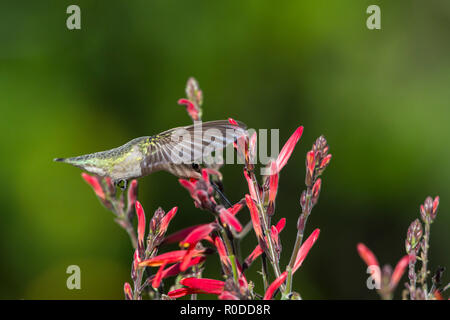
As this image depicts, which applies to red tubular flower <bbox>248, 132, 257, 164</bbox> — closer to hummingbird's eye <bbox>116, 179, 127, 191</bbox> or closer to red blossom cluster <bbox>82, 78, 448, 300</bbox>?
red blossom cluster <bbox>82, 78, 448, 300</bbox>

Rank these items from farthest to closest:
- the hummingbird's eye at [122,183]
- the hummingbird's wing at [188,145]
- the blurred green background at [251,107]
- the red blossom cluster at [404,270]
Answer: the blurred green background at [251,107] → the hummingbird's eye at [122,183] → the hummingbird's wing at [188,145] → the red blossom cluster at [404,270]

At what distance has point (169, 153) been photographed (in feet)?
4.49

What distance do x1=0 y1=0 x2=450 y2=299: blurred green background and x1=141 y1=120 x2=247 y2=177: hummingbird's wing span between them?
71.1 inches

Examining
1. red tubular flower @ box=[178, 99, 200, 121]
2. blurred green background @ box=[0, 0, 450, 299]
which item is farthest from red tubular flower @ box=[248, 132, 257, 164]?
blurred green background @ box=[0, 0, 450, 299]

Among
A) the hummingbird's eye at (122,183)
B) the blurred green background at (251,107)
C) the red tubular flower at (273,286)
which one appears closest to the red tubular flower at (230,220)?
the red tubular flower at (273,286)

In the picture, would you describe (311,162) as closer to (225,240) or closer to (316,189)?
(316,189)

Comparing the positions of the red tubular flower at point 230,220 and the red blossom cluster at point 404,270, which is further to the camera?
the red tubular flower at point 230,220

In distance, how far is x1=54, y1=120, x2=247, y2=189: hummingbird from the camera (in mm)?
1227

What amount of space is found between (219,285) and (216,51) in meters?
2.63

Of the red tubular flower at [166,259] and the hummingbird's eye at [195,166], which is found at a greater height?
the hummingbird's eye at [195,166]

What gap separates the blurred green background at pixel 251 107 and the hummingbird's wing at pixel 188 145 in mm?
1807

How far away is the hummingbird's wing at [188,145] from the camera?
1.21 meters

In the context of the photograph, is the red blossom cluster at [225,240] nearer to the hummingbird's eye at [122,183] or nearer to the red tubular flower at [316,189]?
the red tubular flower at [316,189]

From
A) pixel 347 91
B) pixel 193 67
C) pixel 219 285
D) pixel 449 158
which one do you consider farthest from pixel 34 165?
pixel 449 158
